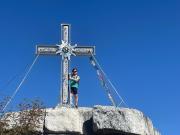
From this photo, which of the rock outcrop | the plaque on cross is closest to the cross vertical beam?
the plaque on cross

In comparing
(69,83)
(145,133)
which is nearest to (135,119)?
(145,133)

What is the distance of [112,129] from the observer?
550 inches

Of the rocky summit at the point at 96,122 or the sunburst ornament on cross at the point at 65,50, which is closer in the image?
the rocky summit at the point at 96,122

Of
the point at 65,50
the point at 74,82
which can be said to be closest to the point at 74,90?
the point at 74,82

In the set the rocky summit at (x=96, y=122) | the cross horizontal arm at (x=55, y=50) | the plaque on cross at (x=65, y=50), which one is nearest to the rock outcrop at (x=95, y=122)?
the rocky summit at (x=96, y=122)

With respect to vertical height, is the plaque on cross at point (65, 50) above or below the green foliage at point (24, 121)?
above

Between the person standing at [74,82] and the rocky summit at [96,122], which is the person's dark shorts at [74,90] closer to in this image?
the person standing at [74,82]

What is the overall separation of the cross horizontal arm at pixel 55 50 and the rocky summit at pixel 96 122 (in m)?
3.51

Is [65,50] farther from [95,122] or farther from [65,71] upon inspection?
[95,122]

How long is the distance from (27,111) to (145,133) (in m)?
3.72

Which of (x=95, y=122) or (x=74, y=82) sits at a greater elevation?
(x=74, y=82)

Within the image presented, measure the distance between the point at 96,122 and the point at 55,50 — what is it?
14.3ft

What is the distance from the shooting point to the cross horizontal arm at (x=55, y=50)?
57.0 feet

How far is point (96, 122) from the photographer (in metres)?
14.0
